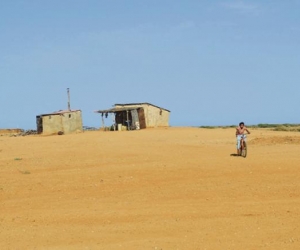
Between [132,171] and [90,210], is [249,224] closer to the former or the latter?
[90,210]

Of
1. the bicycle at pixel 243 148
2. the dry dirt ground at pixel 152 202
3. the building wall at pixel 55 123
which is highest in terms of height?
the building wall at pixel 55 123

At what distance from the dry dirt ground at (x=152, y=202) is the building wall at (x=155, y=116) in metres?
31.3

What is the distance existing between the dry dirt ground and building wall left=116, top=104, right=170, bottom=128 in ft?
103

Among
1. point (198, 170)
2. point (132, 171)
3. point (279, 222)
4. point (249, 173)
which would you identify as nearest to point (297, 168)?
point (249, 173)

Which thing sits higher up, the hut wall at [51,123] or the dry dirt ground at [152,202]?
the hut wall at [51,123]

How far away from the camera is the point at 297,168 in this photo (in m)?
17.6

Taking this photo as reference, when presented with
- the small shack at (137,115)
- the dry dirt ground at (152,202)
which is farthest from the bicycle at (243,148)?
the small shack at (137,115)

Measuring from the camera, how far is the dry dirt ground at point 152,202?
895 cm

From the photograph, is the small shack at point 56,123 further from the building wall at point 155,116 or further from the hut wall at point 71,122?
the building wall at point 155,116

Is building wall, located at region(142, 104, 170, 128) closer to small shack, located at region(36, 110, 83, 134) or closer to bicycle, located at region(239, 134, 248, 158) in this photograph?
small shack, located at region(36, 110, 83, 134)

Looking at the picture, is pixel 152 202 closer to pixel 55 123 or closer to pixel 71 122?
pixel 55 123

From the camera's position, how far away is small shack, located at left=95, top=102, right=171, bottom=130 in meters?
52.7

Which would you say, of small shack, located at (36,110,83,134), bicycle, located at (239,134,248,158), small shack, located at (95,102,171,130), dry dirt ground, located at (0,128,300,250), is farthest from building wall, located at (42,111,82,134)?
bicycle, located at (239,134,248,158)

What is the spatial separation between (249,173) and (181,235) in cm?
807
